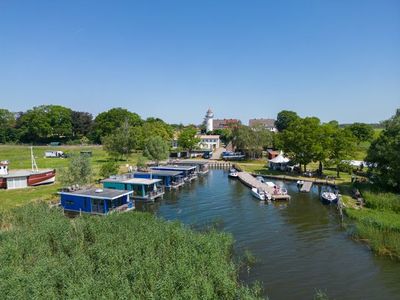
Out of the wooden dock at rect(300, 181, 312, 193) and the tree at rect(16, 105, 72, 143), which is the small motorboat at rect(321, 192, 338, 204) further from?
the tree at rect(16, 105, 72, 143)

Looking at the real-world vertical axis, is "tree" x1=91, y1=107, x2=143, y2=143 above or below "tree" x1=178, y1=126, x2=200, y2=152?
above

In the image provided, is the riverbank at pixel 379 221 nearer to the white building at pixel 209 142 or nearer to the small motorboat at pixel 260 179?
the small motorboat at pixel 260 179

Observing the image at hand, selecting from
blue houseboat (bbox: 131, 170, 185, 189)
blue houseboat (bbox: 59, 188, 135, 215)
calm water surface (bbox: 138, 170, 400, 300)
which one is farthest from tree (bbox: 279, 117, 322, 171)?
blue houseboat (bbox: 59, 188, 135, 215)

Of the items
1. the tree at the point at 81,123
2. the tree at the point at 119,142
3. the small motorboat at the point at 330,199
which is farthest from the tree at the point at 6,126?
the small motorboat at the point at 330,199

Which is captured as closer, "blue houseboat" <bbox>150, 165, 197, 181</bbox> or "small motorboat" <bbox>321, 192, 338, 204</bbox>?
"small motorboat" <bbox>321, 192, 338, 204</bbox>

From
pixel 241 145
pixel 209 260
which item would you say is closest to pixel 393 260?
pixel 209 260

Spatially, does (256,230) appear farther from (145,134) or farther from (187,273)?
(145,134)
